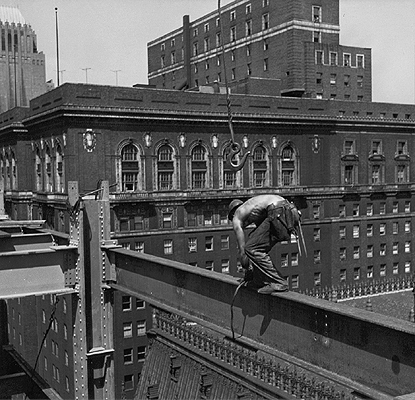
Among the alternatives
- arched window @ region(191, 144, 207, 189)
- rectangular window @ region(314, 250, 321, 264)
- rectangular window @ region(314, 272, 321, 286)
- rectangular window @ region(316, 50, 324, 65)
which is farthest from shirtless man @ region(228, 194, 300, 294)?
rectangular window @ region(316, 50, 324, 65)

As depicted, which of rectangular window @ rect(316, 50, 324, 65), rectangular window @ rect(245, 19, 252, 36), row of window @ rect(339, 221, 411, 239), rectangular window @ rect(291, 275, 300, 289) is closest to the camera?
rectangular window @ rect(291, 275, 300, 289)

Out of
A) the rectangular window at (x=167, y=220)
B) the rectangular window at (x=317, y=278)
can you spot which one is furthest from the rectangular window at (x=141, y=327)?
the rectangular window at (x=317, y=278)

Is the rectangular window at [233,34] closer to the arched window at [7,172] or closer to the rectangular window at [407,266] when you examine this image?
the arched window at [7,172]

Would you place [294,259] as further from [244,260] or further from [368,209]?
[244,260]

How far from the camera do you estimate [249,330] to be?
13891mm

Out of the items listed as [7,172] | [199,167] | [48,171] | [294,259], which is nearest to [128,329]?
[199,167]

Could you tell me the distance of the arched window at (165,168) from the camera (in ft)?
182

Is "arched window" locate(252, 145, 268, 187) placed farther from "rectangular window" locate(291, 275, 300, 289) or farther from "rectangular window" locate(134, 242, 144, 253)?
"rectangular window" locate(134, 242, 144, 253)

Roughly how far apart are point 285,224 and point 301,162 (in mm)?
51242

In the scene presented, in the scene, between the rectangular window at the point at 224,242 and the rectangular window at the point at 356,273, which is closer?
the rectangular window at the point at 224,242

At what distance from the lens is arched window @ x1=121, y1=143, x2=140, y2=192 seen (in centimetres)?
5344

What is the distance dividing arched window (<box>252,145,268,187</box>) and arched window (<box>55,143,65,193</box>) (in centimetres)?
1894

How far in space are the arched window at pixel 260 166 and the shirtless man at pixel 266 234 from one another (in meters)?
47.3

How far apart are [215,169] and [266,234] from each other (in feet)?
149
